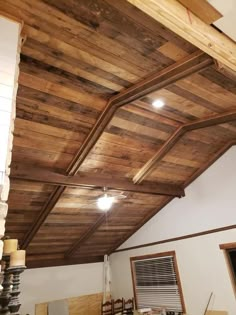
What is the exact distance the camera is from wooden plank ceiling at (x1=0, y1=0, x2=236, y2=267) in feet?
8.43

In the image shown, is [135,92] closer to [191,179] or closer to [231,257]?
[191,179]

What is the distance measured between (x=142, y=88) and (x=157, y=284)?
16.5 feet

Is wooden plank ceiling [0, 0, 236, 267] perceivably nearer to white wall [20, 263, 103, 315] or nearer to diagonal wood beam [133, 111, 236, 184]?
diagonal wood beam [133, 111, 236, 184]

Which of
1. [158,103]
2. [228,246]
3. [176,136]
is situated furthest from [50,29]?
[228,246]

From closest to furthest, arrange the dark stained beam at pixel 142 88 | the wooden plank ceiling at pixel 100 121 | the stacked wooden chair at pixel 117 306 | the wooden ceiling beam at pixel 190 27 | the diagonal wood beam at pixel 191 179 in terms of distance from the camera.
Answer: the wooden ceiling beam at pixel 190 27
the wooden plank ceiling at pixel 100 121
the dark stained beam at pixel 142 88
the diagonal wood beam at pixel 191 179
the stacked wooden chair at pixel 117 306

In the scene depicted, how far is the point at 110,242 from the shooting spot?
7391 millimetres

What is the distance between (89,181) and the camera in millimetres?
4805

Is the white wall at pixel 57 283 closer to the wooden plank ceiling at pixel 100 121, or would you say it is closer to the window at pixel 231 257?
the wooden plank ceiling at pixel 100 121

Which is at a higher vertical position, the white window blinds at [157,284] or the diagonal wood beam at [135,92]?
the diagonal wood beam at [135,92]

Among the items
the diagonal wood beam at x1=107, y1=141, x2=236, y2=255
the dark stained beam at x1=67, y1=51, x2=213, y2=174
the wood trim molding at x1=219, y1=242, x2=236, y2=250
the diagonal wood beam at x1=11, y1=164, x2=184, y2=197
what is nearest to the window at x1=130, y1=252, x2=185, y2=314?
the diagonal wood beam at x1=107, y1=141, x2=236, y2=255

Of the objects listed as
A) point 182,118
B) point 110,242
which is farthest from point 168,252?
point 182,118

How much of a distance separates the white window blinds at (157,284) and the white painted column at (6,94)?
17.4 feet

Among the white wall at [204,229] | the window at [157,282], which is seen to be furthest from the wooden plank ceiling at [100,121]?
the window at [157,282]

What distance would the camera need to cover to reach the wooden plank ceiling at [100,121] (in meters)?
2.57
